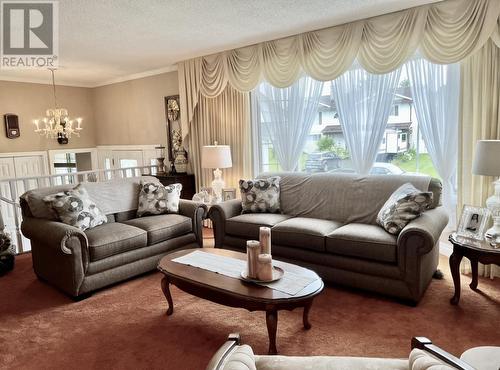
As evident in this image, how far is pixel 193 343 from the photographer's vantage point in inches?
93.1

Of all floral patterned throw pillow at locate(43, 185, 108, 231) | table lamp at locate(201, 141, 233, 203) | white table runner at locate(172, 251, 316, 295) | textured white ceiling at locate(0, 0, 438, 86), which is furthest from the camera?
table lamp at locate(201, 141, 233, 203)

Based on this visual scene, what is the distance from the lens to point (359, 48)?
3.70 meters

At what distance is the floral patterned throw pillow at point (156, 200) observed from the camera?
3949 millimetres

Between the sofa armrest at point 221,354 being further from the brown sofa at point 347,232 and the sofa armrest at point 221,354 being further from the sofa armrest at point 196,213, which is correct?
the sofa armrest at point 196,213

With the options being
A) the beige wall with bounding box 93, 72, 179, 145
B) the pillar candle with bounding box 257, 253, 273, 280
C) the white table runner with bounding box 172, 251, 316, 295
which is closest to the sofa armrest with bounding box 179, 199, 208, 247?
the white table runner with bounding box 172, 251, 316, 295

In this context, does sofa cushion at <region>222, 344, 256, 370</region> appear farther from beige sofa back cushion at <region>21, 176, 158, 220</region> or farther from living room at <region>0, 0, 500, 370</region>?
beige sofa back cushion at <region>21, 176, 158, 220</region>

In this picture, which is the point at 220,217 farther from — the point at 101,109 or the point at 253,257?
the point at 101,109

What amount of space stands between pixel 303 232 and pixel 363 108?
65.0 inches

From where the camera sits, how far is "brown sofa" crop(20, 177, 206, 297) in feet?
9.83

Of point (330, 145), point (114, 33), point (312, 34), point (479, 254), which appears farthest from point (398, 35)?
point (114, 33)

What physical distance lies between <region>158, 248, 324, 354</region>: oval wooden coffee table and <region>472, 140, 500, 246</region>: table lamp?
1422mm

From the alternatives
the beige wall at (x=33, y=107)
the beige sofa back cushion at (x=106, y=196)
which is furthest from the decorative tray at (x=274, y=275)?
the beige wall at (x=33, y=107)

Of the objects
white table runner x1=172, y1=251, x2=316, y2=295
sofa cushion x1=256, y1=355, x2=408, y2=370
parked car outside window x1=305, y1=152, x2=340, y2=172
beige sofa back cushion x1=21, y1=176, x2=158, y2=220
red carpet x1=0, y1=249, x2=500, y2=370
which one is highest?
parked car outside window x1=305, y1=152, x2=340, y2=172

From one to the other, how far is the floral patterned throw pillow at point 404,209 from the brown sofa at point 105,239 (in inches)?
78.1
